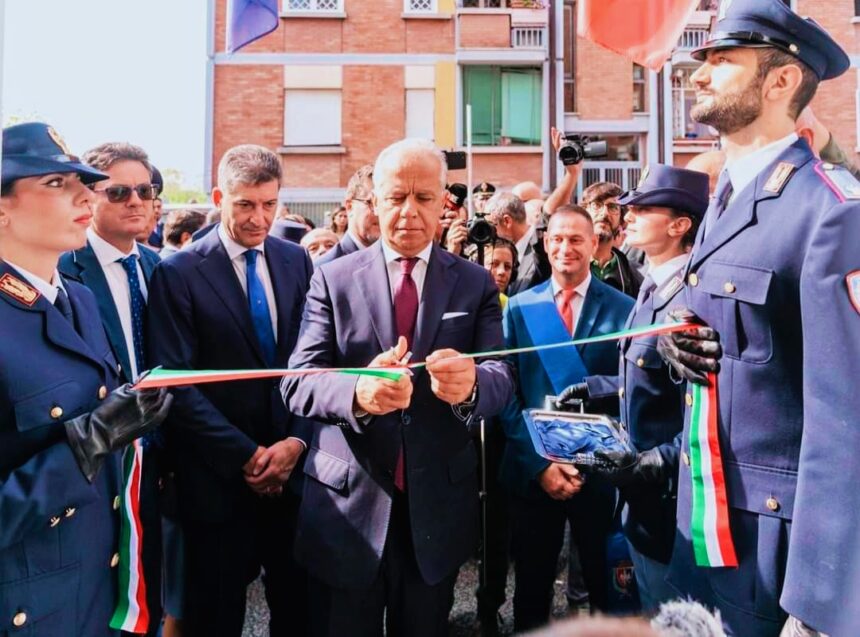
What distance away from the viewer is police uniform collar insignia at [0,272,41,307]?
1.93m

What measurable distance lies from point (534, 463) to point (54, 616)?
6.82 ft

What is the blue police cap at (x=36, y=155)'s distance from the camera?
204 cm

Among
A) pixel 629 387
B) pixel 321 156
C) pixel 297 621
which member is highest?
pixel 321 156

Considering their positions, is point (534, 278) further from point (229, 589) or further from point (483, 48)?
point (483, 48)

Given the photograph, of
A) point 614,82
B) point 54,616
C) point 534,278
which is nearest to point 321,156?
point 614,82

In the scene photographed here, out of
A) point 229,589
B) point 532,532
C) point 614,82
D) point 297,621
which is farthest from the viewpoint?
point 614,82

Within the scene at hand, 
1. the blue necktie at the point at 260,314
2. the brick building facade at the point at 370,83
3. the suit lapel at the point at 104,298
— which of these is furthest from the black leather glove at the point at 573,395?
the brick building facade at the point at 370,83

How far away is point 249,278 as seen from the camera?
308cm

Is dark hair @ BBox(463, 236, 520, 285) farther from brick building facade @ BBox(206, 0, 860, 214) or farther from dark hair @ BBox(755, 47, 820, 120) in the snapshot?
brick building facade @ BBox(206, 0, 860, 214)

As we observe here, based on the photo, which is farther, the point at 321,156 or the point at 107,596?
the point at 321,156

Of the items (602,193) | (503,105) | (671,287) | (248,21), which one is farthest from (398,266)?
(503,105)

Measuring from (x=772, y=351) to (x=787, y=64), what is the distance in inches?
33.5

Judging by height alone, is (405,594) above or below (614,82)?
below

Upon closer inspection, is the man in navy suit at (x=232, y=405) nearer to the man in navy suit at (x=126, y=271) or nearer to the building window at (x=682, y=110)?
the man in navy suit at (x=126, y=271)
